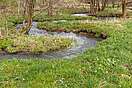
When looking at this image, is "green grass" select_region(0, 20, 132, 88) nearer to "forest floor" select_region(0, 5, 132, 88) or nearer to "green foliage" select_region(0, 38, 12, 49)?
"forest floor" select_region(0, 5, 132, 88)

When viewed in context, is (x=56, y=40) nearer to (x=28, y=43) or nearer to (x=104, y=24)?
(x=28, y=43)

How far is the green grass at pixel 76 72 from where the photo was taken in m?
14.9

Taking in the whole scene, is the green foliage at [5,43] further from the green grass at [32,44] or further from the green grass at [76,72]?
the green grass at [76,72]

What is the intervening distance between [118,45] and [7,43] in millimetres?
9445

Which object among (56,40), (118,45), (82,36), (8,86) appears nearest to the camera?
(8,86)

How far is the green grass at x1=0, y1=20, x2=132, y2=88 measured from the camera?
14891mm

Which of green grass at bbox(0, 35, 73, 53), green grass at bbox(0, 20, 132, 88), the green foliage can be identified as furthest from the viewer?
the green foliage

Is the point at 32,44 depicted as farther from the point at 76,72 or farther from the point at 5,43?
the point at 76,72

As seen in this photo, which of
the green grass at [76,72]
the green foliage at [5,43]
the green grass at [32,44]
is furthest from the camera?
the green foliage at [5,43]

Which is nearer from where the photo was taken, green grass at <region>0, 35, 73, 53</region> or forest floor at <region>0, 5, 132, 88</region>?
forest floor at <region>0, 5, 132, 88</region>

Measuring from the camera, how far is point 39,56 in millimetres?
23797

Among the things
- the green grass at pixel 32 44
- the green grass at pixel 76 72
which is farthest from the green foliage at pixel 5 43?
the green grass at pixel 76 72

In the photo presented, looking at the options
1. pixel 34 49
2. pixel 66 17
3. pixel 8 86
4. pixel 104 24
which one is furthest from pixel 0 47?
pixel 66 17

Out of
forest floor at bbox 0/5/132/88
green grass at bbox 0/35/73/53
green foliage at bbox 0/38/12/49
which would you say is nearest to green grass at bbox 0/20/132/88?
forest floor at bbox 0/5/132/88
